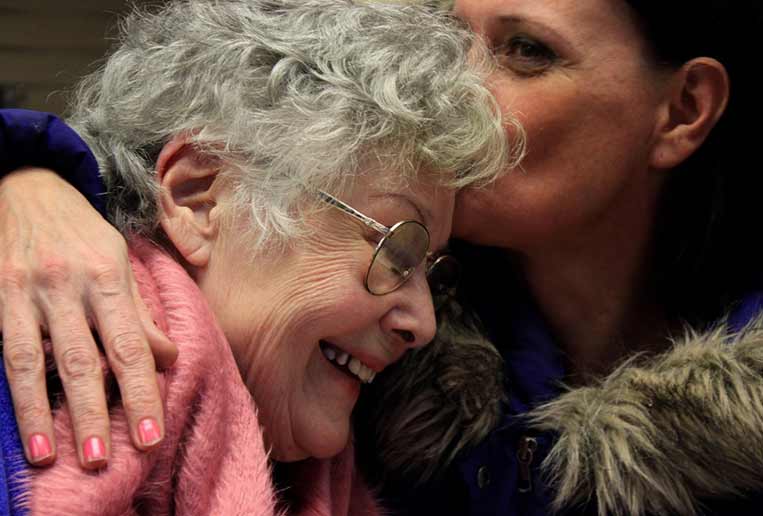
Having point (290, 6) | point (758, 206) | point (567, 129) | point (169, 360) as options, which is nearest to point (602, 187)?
point (567, 129)

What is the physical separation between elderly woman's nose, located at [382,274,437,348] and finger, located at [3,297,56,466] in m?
0.62

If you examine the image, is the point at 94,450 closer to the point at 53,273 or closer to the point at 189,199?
the point at 53,273

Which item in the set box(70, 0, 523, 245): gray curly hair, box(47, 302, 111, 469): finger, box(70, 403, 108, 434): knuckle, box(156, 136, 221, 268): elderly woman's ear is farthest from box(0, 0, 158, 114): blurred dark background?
box(70, 403, 108, 434): knuckle

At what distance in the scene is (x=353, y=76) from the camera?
5.82 feet

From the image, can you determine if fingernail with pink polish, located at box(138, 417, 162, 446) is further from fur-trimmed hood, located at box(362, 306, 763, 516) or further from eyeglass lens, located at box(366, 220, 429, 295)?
fur-trimmed hood, located at box(362, 306, 763, 516)

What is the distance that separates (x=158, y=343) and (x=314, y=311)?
1.01ft

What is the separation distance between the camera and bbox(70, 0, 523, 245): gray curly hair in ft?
5.71

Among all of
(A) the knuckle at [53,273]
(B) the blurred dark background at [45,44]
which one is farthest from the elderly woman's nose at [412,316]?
(B) the blurred dark background at [45,44]

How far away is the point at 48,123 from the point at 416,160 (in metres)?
0.63

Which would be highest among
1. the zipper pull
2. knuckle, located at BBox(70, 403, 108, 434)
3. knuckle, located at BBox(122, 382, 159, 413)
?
knuckle, located at BBox(122, 382, 159, 413)

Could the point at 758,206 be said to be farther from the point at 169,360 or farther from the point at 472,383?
the point at 169,360

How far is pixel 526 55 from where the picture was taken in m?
2.05

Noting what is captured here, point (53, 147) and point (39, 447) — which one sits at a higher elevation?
point (53, 147)

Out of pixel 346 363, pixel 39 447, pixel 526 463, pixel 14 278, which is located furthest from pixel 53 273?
pixel 526 463
